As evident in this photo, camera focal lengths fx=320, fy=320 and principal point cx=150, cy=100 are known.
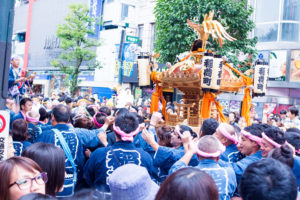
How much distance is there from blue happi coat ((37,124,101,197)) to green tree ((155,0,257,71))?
25.9 feet

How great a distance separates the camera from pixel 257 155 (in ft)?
11.8

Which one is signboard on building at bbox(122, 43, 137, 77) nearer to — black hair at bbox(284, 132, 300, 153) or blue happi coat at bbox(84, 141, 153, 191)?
black hair at bbox(284, 132, 300, 153)

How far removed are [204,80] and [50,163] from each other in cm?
428

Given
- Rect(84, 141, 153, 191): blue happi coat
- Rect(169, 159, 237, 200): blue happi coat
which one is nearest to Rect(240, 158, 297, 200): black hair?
Rect(169, 159, 237, 200): blue happi coat

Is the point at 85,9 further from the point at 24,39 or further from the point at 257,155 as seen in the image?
the point at 24,39

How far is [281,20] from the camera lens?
53.9 ft

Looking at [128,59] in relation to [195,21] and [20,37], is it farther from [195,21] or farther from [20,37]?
[20,37]

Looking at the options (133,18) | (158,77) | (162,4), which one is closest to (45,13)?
(133,18)

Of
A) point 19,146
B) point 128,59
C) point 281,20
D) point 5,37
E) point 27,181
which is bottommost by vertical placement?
point 19,146

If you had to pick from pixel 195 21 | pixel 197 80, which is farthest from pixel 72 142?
pixel 195 21

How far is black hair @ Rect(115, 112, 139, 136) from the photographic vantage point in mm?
3406

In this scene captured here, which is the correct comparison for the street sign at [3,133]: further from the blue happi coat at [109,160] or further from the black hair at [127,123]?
the black hair at [127,123]

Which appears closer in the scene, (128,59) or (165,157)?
(165,157)

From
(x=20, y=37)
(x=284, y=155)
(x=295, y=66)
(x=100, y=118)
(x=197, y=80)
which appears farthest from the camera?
(x=20, y=37)
